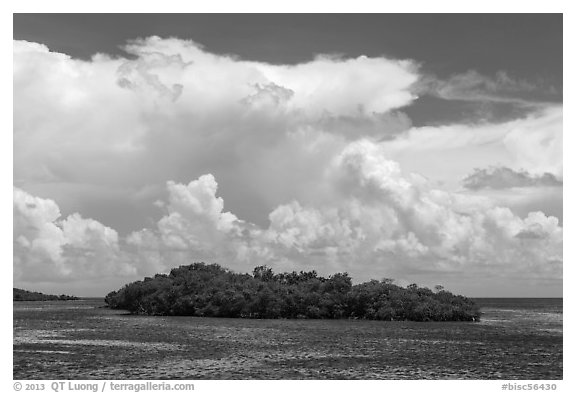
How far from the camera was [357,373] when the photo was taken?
Answer: 186 ft

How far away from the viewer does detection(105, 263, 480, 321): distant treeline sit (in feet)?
448

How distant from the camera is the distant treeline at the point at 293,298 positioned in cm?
13650

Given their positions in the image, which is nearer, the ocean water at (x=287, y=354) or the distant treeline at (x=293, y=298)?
the ocean water at (x=287, y=354)

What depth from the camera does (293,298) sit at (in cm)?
14650

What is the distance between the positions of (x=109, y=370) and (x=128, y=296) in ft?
418

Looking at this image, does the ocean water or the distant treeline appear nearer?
the ocean water

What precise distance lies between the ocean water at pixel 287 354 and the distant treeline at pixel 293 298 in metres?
27.8

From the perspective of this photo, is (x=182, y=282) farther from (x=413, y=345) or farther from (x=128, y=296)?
(x=413, y=345)

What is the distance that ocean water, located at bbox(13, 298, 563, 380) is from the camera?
2233 inches

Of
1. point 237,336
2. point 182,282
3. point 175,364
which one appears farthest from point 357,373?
point 182,282

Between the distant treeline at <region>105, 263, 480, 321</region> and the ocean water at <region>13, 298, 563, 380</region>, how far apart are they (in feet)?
91.2

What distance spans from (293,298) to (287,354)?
253 ft

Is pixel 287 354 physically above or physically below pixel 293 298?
below

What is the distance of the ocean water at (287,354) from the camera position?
56.7 m
